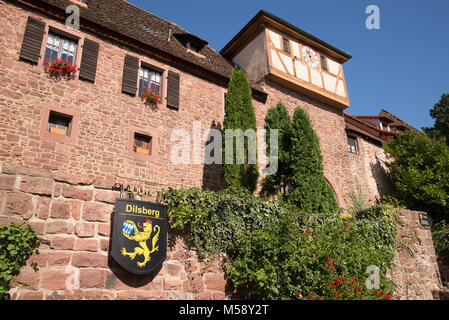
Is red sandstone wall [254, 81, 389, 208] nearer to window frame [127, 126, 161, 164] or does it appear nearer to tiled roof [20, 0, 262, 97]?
tiled roof [20, 0, 262, 97]

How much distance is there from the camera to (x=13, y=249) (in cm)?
349

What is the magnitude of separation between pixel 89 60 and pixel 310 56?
33.0 feet

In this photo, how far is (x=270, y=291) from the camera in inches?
217

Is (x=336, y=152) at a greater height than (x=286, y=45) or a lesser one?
lesser

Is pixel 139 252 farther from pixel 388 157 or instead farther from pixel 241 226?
pixel 388 157

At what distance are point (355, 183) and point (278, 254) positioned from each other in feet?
36.6

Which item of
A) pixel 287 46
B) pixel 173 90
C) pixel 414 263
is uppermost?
pixel 287 46

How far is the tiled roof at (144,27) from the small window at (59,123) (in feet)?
10.00

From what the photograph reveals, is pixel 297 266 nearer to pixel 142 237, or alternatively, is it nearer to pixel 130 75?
pixel 142 237

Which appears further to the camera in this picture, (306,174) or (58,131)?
(306,174)

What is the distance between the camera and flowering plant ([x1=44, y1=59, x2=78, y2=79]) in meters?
8.47

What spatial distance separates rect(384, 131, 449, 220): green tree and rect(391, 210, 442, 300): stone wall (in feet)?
19.2

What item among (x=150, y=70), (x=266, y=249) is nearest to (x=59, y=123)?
(x=150, y=70)
